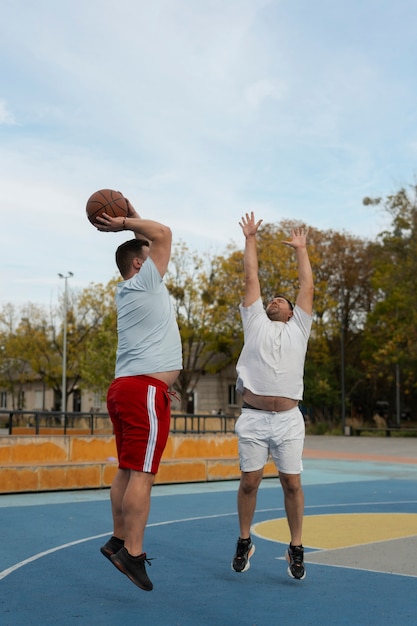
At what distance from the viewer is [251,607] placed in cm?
464

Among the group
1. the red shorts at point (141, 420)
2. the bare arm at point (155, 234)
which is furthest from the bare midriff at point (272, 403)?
the bare arm at point (155, 234)

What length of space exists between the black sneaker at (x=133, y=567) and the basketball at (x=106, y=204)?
2165mm

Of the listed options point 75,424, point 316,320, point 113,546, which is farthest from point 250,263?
point 316,320

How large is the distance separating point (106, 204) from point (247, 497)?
2.46 metres

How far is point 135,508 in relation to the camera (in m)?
4.57

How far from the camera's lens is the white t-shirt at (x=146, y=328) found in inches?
188

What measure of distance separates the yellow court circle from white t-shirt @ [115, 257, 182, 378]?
3.36 m

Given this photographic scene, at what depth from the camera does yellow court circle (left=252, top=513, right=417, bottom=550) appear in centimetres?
758

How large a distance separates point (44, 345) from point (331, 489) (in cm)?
4509

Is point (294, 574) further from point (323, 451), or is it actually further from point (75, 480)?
point (323, 451)

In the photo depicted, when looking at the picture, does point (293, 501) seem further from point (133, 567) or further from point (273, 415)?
point (133, 567)

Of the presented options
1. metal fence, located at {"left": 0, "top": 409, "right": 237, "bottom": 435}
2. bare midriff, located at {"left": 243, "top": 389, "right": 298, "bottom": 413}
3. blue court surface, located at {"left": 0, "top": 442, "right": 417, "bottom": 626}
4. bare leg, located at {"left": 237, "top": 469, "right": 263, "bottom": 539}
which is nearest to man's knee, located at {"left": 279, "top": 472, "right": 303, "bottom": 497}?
bare leg, located at {"left": 237, "top": 469, "right": 263, "bottom": 539}

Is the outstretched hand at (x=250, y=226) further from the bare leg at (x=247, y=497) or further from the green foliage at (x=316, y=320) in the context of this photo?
the green foliage at (x=316, y=320)

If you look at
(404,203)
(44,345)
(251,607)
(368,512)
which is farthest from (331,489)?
(44,345)
